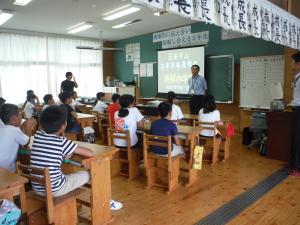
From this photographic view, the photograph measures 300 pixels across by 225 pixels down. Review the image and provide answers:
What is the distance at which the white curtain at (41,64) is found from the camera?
7912 millimetres

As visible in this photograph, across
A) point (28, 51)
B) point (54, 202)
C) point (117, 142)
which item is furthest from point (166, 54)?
point (54, 202)

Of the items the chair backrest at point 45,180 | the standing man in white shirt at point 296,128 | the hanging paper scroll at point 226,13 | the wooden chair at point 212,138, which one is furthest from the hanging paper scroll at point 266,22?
the chair backrest at point 45,180

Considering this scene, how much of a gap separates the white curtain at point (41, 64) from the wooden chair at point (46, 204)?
272 inches

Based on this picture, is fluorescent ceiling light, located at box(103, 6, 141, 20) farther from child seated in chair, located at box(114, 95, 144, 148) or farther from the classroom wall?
child seated in chair, located at box(114, 95, 144, 148)

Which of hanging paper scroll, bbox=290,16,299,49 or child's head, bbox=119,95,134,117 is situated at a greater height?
hanging paper scroll, bbox=290,16,299,49

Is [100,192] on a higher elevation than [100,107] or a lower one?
lower

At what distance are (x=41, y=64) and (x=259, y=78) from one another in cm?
658

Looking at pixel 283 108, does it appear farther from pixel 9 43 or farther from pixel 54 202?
pixel 9 43

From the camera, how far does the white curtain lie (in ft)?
26.0

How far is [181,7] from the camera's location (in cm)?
220

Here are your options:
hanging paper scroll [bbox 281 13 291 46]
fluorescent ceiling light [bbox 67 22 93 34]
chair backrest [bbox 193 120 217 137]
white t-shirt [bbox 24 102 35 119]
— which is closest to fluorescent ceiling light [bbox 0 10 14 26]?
fluorescent ceiling light [bbox 67 22 93 34]

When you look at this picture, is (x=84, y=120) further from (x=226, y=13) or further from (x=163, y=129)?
(x=226, y=13)

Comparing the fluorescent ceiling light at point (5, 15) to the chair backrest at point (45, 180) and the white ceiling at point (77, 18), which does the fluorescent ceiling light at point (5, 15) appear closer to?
the white ceiling at point (77, 18)

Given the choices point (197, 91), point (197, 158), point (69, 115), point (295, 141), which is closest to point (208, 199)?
point (197, 158)
